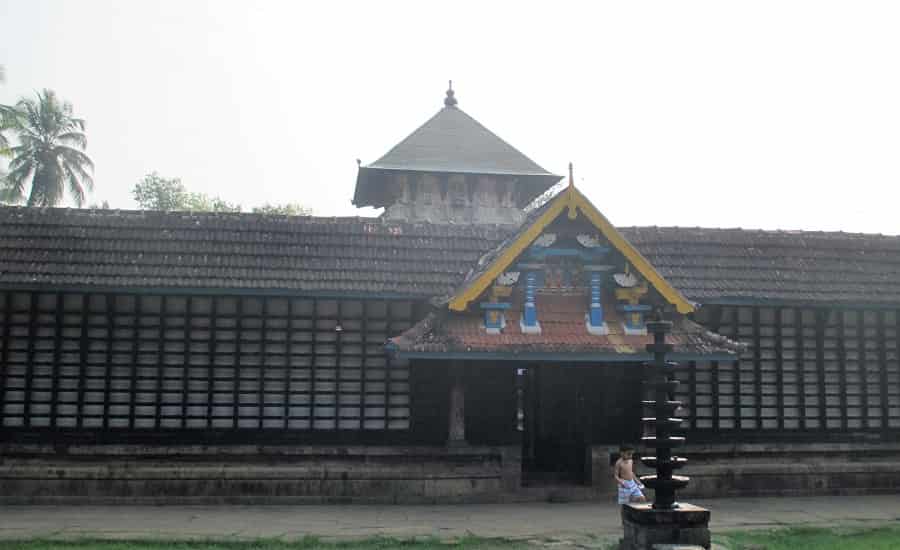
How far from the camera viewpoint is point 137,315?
13109 millimetres

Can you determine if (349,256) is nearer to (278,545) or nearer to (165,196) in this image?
(278,545)

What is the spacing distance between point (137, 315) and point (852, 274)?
12213 mm

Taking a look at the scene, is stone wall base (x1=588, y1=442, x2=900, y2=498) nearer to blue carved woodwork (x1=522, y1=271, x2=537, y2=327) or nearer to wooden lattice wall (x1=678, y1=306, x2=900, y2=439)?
wooden lattice wall (x1=678, y1=306, x2=900, y2=439)

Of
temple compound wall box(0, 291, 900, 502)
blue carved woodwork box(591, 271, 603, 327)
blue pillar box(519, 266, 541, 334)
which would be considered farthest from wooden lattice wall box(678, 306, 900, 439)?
blue pillar box(519, 266, 541, 334)

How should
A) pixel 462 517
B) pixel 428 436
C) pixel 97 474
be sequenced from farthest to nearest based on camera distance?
pixel 428 436 → pixel 97 474 → pixel 462 517

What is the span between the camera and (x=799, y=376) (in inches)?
574

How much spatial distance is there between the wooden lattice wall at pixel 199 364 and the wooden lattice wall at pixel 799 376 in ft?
17.4

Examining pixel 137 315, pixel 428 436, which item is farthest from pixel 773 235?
pixel 137 315

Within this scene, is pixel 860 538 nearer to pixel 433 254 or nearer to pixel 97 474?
pixel 433 254

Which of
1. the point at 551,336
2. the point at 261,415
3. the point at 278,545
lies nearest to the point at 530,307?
the point at 551,336

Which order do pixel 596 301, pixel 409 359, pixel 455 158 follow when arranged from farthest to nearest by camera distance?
1. pixel 455 158
2. pixel 409 359
3. pixel 596 301

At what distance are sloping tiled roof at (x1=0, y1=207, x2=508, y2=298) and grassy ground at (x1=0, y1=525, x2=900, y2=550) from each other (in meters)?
4.29

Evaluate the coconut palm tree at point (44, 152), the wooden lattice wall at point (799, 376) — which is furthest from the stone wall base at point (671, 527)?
the coconut palm tree at point (44, 152)

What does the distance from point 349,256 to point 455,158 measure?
16.1m
